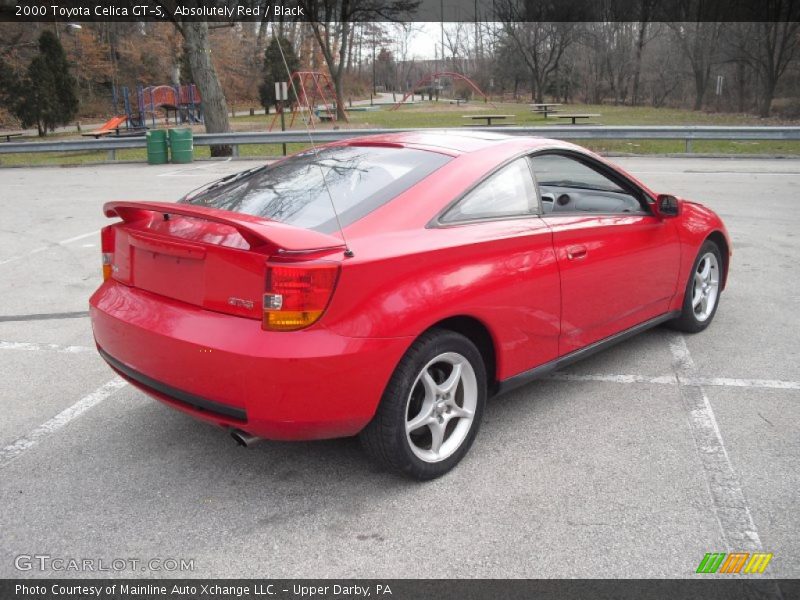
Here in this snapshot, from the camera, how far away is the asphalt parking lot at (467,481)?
2.77m

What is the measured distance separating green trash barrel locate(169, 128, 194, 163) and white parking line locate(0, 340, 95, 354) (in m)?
13.9

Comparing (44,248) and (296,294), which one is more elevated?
(296,294)

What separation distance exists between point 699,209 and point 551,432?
7.57 ft

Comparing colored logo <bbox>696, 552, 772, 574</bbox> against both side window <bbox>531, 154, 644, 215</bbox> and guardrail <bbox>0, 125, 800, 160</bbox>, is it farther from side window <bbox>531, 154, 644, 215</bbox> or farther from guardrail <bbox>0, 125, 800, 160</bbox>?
guardrail <bbox>0, 125, 800, 160</bbox>

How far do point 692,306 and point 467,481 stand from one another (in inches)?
104

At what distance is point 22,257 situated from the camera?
801 centimetres

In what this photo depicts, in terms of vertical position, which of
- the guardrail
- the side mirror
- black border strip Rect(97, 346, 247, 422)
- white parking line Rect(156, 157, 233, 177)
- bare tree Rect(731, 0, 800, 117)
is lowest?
black border strip Rect(97, 346, 247, 422)

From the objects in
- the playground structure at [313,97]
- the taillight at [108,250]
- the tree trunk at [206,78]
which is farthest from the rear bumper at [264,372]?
the tree trunk at [206,78]

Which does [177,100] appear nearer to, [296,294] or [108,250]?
[108,250]

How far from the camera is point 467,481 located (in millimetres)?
3303

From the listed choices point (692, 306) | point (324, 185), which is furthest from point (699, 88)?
point (324, 185)

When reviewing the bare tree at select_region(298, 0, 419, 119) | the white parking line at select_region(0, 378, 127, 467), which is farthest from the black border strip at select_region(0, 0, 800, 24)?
the white parking line at select_region(0, 378, 127, 467)

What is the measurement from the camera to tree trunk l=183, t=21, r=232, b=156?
19.8 m

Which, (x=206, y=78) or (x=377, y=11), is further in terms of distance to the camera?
(x=377, y=11)
